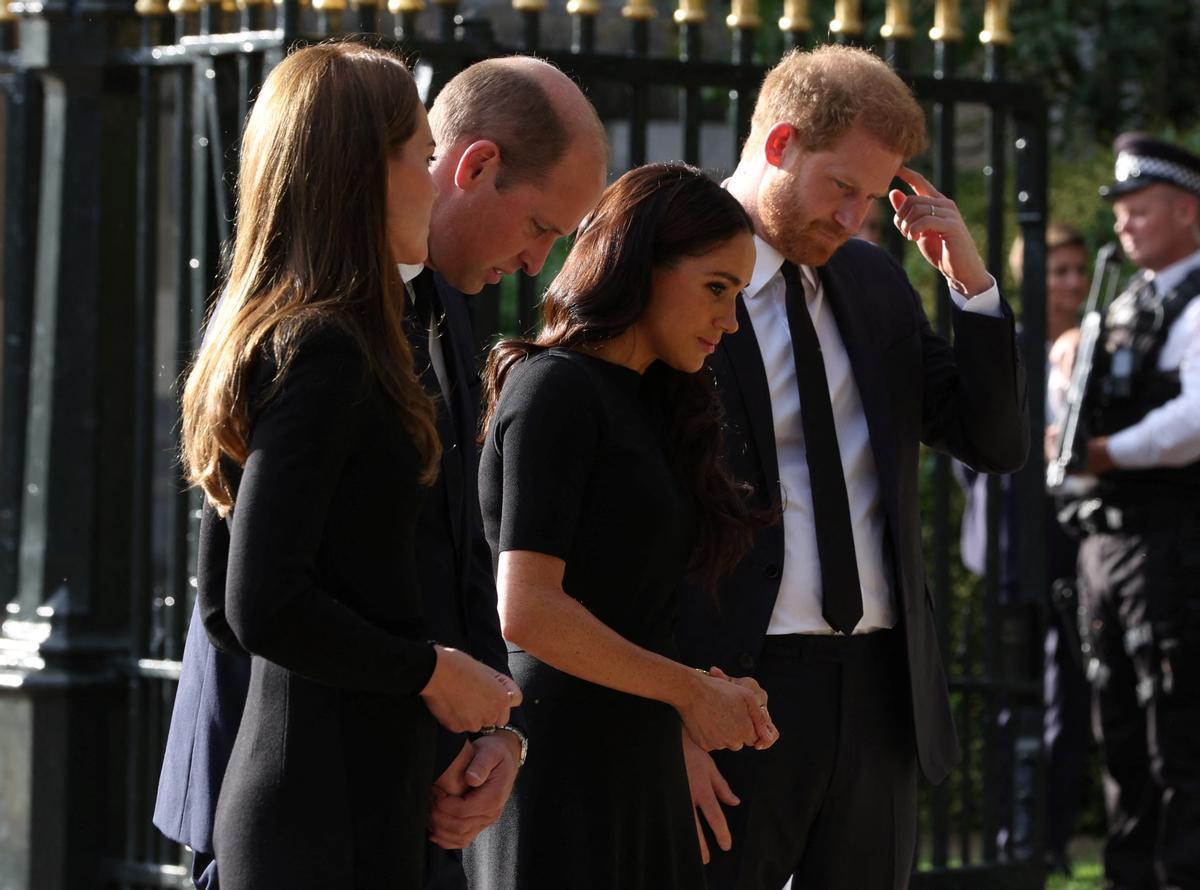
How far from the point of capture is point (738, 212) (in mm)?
2994

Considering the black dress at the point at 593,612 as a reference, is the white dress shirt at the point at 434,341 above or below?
above

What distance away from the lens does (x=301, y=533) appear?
7.50 ft

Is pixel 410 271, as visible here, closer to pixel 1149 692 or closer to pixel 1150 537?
pixel 1150 537

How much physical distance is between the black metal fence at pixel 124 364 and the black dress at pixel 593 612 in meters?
2.03

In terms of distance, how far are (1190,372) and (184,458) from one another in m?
→ 3.93

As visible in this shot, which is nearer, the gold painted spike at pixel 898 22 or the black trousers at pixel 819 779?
the black trousers at pixel 819 779

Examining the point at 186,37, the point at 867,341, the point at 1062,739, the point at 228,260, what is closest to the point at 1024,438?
the point at 867,341

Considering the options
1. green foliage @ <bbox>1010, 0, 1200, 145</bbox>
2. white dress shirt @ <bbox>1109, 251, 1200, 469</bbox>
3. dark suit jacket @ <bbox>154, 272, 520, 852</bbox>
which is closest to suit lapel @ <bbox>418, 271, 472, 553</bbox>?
dark suit jacket @ <bbox>154, 272, 520, 852</bbox>

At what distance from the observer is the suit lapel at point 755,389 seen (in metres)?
3.39

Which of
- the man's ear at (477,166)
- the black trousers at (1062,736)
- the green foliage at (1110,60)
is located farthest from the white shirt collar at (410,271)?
the green foliage at (1110,60)

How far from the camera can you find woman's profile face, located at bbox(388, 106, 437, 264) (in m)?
2.49

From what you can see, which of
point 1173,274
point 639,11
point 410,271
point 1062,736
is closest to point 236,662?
point 410,271

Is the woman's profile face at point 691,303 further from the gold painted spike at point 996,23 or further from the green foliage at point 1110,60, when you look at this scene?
the green foliage at point 1110,60

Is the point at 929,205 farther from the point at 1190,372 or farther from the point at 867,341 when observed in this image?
the point at 1190,372
